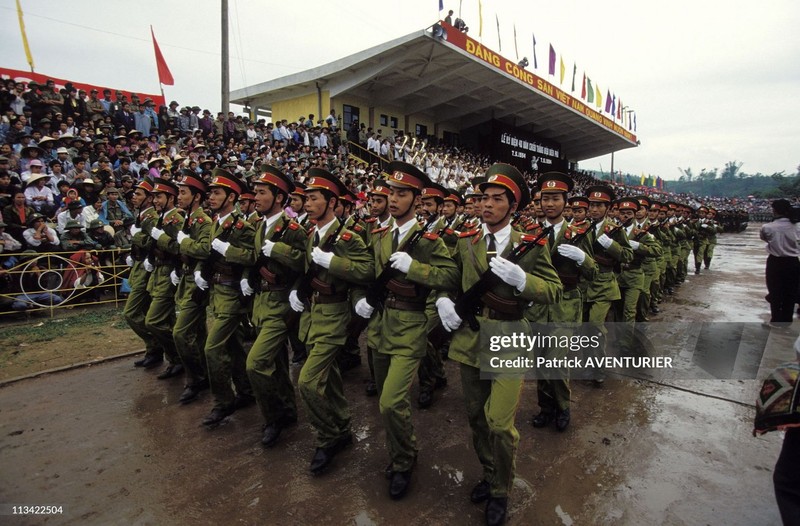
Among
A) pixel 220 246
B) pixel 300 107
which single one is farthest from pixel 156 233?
pixel 300 107

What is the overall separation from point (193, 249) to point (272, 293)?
A: 1.15m

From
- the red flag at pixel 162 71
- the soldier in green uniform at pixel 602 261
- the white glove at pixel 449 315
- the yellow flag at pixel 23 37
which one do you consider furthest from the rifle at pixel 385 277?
the yellow flag at pixel 23 37

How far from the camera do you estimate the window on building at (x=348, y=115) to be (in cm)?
2198

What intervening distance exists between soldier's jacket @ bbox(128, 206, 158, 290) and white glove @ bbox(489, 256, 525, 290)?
15.1 ft

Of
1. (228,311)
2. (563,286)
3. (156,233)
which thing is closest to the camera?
(563,286)

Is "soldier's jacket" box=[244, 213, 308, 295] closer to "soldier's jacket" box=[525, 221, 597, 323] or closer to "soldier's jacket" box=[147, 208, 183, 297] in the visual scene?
"soldier's jacket" box=[147, 208, 183, 297]

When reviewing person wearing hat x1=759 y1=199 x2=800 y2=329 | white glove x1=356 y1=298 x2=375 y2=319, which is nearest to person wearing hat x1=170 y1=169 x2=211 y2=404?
white glove x1=356 y1=298 x2=375 y2=319

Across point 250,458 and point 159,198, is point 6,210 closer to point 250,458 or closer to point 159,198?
point 159,198

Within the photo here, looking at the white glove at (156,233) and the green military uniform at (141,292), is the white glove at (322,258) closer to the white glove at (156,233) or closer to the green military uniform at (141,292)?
the white glove at (156,233)

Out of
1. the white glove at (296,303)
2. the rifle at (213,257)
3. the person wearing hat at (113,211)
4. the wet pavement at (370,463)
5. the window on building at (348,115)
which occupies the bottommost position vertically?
the wet pavement at (370,463)

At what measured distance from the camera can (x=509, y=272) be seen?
104 inches

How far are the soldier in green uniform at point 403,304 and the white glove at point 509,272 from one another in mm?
450

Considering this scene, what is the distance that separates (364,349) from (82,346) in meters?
3.95

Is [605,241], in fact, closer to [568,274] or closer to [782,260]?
[568,274]
